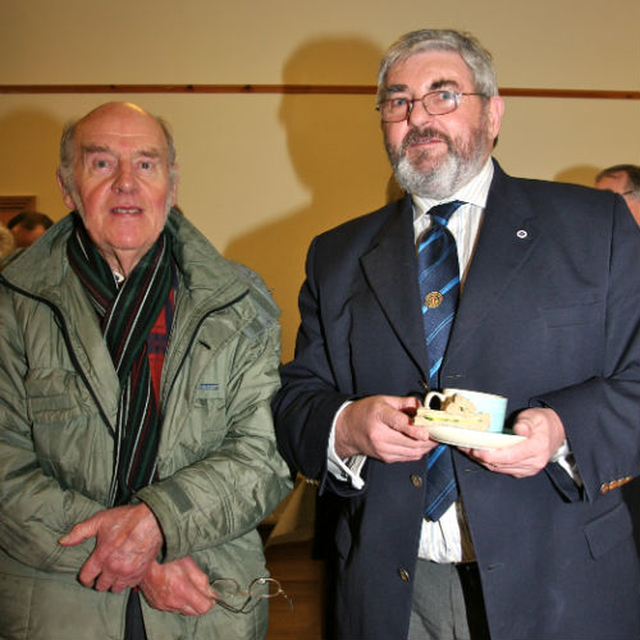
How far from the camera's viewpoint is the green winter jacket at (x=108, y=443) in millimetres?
1604

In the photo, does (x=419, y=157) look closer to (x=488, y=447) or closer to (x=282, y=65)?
(x=488, y=447)

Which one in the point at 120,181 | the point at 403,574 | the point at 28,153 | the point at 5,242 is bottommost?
the point at 403,574

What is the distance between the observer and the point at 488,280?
5.21 feet

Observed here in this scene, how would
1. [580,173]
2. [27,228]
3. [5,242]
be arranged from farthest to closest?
[580,173]
[27,228]
[5,242]

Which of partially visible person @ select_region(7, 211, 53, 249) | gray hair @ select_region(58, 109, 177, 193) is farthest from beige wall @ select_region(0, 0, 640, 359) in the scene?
gray hair @ select_region(58, 109, 177, 193)

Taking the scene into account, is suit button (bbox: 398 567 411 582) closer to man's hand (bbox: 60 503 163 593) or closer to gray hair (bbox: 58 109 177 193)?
man's hand (bbox: 60 503 163 593)

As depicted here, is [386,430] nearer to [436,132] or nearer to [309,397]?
[309,397]

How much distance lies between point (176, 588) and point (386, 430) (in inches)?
23.4

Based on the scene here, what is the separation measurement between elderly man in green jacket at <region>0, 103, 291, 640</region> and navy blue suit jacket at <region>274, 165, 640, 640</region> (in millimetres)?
184

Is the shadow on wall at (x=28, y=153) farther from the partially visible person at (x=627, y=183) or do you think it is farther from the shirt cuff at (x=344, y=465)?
the shirt cuff at (x=344, y=465)

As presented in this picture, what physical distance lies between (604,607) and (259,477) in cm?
78

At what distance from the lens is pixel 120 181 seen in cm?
181

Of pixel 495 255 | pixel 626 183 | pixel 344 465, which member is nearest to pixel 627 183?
pixel 626 183

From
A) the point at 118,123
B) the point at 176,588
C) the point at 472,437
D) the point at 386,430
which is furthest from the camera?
the point at 118,123
